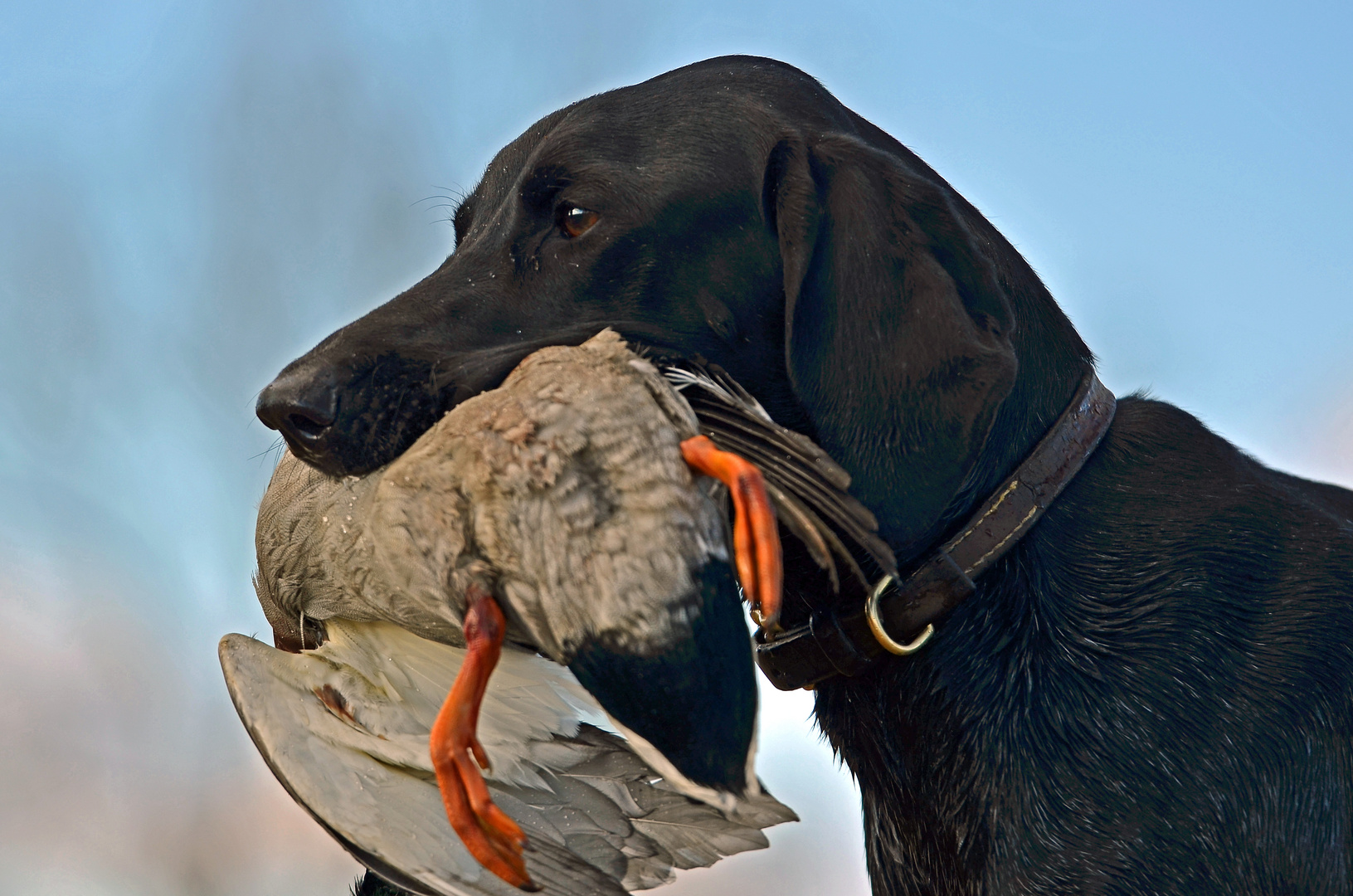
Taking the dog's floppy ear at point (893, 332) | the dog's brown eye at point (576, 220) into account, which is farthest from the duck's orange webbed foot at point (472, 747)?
the dog's brown eye at point (576, 220)

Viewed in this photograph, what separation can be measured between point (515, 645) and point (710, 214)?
84 cm

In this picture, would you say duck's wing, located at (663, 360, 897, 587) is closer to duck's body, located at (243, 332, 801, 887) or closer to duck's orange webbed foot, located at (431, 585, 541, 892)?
duck's body, located at (243, 332, 801, 887)

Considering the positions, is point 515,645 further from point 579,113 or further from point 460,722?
point 579,113

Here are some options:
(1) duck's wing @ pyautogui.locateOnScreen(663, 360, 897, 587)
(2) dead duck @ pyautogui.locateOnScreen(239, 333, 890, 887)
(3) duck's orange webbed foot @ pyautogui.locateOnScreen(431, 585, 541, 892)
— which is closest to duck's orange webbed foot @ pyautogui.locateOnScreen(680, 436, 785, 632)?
(2) dead duck @ pyautogui.locateOnScreen(239, 333, 890, 887)

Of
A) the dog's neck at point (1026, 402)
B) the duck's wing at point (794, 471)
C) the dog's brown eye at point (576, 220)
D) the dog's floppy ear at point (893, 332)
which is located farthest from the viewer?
the dog's brown eye at point (576, 220)

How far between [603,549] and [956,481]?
0.67 meters

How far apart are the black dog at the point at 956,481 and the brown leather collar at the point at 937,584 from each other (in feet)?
0.13

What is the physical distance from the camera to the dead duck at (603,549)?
4.53 ft

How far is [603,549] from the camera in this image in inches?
54.8

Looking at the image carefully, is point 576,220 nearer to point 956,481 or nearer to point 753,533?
point 956,481

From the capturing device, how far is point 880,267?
1.89m

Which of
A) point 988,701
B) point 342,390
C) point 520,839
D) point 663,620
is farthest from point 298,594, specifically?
point 988,701

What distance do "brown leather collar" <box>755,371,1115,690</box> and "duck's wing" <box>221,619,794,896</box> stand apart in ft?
0.85

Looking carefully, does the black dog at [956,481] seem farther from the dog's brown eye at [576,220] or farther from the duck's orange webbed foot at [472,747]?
the duck's orange webbed foot at [472,747]
